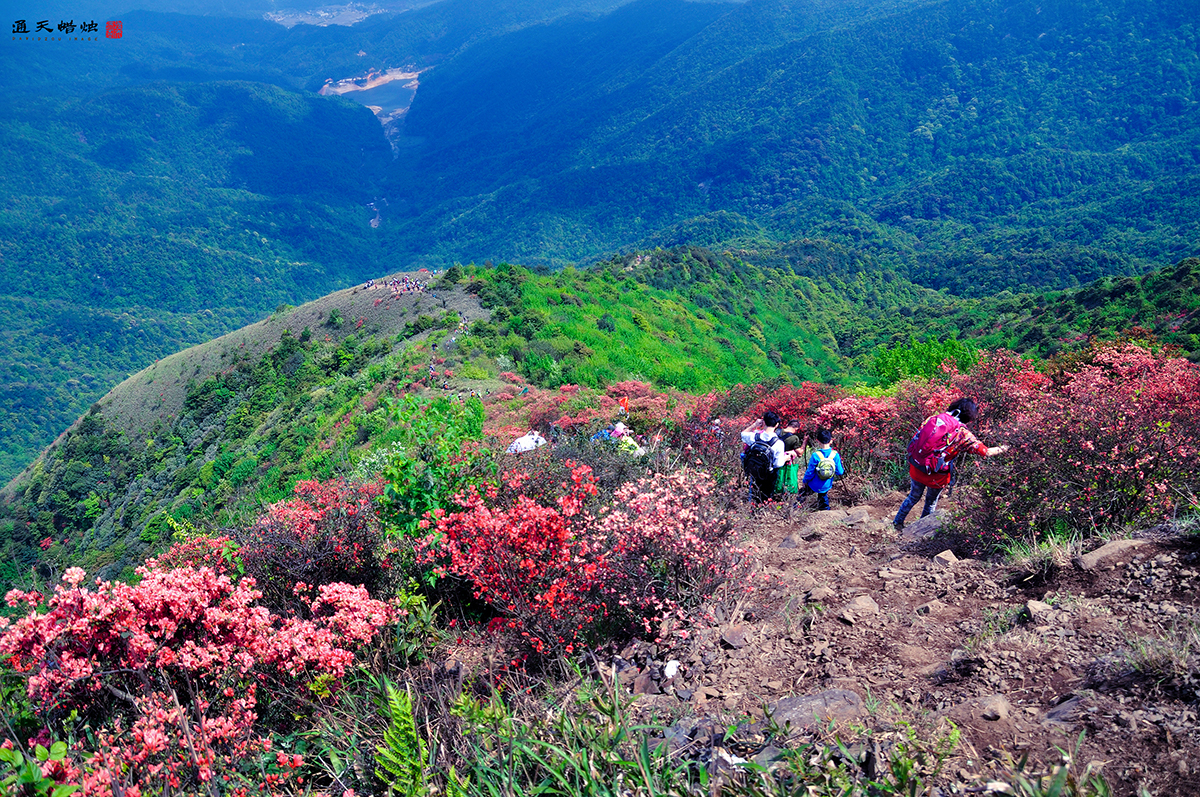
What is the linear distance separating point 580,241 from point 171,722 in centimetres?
14661

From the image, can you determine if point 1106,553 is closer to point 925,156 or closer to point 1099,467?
point 1099,467

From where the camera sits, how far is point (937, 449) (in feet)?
16.9

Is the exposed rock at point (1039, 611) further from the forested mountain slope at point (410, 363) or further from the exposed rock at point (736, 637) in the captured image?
the forested mountain slope at point (410, 363)

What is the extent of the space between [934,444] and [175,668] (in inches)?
221

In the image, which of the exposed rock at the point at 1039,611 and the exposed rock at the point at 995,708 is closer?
the exposed rock at the point at 995,708

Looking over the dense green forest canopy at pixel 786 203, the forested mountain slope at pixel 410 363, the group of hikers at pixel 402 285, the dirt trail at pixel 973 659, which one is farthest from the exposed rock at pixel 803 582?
the dense green forest canopy at pixel 786 203

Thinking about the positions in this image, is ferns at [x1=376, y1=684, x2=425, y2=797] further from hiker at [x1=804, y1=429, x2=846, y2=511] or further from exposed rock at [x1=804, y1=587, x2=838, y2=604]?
hiker at [x1=804, y1=429, x2=846, y2=511]

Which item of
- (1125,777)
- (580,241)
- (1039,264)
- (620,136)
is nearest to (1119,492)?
(1125,777)

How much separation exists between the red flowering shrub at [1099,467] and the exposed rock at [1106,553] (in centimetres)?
49

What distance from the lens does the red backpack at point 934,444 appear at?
510cm

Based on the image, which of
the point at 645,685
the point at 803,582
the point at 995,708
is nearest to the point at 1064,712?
the point at 995,708

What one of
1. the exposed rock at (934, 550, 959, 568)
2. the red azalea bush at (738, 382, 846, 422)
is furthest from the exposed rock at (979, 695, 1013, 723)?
the red azalea bush at (738, 382, 846, 422)

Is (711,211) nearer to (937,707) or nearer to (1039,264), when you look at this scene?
(1039,264)

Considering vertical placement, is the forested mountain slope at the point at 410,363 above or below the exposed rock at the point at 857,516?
below
